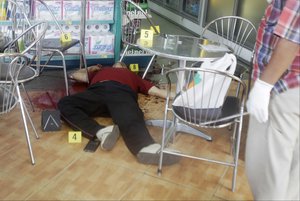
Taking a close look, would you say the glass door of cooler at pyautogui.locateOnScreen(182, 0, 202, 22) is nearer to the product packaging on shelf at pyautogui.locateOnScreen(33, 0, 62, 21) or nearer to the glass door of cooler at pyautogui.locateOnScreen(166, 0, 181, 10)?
the glass door of cooler at pyautogui.locateOnScreen(166, 0, 181, 10)

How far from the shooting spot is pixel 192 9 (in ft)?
20.0

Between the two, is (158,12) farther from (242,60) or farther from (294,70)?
(294,70)

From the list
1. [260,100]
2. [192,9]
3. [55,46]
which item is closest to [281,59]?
[260,100]

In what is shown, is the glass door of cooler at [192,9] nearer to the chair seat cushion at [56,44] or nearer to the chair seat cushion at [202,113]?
the chair seat cushion at [56,44]

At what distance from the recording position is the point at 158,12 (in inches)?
280

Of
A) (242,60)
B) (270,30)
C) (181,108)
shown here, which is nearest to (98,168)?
(181,108)

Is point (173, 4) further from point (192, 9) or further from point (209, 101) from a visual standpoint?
point (209, 101)

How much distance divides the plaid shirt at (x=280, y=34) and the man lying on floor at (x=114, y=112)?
36.8 inches

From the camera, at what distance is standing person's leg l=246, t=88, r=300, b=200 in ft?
4.94

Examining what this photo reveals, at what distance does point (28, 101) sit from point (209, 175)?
165 centimetres

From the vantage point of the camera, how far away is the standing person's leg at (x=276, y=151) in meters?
1.50

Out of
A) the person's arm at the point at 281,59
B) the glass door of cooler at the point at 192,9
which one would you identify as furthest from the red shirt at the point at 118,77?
the glass door of cooler at the point at 192,9

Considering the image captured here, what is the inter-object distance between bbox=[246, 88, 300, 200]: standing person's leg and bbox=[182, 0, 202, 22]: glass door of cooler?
4329 millimetres

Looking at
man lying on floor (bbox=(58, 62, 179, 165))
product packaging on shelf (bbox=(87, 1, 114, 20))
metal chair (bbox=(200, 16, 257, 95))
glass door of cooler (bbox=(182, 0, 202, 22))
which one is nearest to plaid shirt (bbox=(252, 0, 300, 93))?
man lying on floor (bbox=(58, 62, 179, 165))
